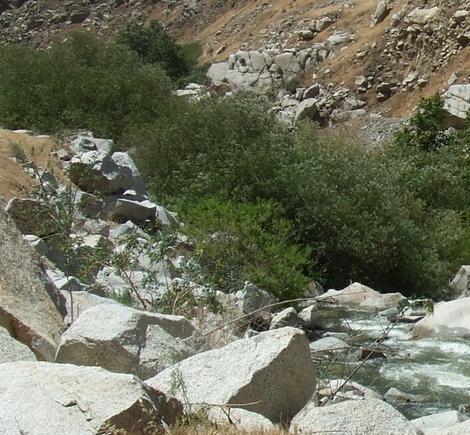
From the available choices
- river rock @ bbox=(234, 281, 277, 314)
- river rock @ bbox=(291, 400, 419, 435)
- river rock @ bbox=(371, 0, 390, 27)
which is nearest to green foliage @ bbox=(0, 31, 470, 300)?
river rock @ bbox=(234, 281, 277, 314)

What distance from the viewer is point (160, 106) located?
25141 mm

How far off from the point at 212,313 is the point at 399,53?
30.5 meters

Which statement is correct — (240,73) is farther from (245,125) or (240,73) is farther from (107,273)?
(107,273)

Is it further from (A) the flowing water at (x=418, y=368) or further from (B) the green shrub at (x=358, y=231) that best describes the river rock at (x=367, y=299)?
(B) the green shrub at (x=358, y=231)

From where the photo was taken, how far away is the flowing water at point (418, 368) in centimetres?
992

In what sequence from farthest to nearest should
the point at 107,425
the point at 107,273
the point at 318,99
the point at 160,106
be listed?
the point at 318,99 → the point at 160,106 → the point at 107,273 → the point at 107,425

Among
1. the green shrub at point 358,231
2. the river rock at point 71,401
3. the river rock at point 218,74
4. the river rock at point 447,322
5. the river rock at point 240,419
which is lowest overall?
the river rock at point 218,74

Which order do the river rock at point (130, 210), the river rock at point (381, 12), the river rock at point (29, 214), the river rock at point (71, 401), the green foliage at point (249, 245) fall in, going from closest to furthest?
the river rock at point (71, 401) → the river rock at point (29, 214) → the green foliage at point (249, 245) → the river rock at point (130, 210) → the river rock at point (381, 12)

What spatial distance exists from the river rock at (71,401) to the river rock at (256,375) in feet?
2.19

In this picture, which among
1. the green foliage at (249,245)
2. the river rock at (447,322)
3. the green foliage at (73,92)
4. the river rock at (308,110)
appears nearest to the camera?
the river rock at (447,322)

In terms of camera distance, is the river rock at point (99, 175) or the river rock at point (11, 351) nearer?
the river rock at point (11, 351)

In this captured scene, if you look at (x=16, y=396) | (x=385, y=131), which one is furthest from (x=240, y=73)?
(x=16, y=396)

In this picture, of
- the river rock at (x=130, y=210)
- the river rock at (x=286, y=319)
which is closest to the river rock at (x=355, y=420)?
the river rock at (x=286, y=319)

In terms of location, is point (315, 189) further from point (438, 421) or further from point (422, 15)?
point (422, 15)
